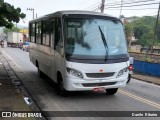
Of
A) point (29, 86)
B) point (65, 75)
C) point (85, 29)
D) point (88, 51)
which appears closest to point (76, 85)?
point (65, 75)

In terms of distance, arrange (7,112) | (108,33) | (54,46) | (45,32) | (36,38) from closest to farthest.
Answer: (7,112) → (108,33) → (54,46) → (45,32) → (36,38)

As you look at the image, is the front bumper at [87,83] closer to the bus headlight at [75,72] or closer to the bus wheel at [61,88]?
the bus headlight at [75,72]

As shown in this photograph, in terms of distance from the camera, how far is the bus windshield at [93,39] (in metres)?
10.1

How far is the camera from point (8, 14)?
14.3 metres

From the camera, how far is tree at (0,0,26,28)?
13.8 metres

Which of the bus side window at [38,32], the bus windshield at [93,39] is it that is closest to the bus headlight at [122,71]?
the bus windshield at [93,39]

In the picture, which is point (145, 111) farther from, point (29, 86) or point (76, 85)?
point (29, 86)

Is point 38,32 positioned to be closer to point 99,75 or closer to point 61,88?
point 61,88

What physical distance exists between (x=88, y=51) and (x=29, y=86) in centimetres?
413

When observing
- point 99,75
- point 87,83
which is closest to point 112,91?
point 99,75

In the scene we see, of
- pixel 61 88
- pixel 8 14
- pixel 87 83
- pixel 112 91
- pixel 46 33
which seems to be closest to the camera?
pixel 87 83

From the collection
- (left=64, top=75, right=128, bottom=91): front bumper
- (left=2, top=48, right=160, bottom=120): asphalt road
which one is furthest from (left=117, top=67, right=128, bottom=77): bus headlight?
(left=2, top=48, right=160, bottom=120): asphalt road

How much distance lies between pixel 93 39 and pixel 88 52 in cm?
57

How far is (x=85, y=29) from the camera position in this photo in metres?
10.4
